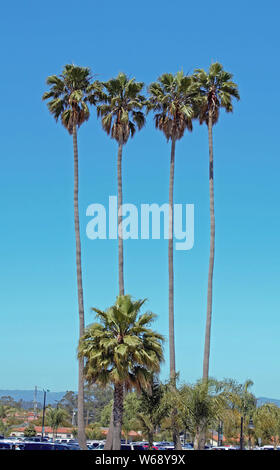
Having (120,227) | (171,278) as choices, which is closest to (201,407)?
(171,278)

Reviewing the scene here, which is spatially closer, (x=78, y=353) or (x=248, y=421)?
(x=78, y=353)

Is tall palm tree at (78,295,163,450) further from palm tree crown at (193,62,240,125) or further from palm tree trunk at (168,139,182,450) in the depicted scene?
palm tree crown at (193,62,240,125)

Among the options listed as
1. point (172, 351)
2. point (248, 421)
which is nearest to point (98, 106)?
point (172, 351)

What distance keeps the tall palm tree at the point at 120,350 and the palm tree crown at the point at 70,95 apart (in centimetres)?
1844

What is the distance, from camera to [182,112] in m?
50.8

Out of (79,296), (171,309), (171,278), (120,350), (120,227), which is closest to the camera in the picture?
(120,350)

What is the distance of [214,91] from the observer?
52.4 meters

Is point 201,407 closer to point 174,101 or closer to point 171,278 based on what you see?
point 171,278

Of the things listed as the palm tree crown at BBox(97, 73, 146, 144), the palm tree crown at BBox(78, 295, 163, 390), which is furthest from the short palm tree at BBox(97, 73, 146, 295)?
the palm tree crown at BBox(78, 295, 163, 390)

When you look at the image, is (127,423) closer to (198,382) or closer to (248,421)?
(248,421)

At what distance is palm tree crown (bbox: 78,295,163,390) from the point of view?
37812mm

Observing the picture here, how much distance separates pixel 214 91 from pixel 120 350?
79.2 ft
